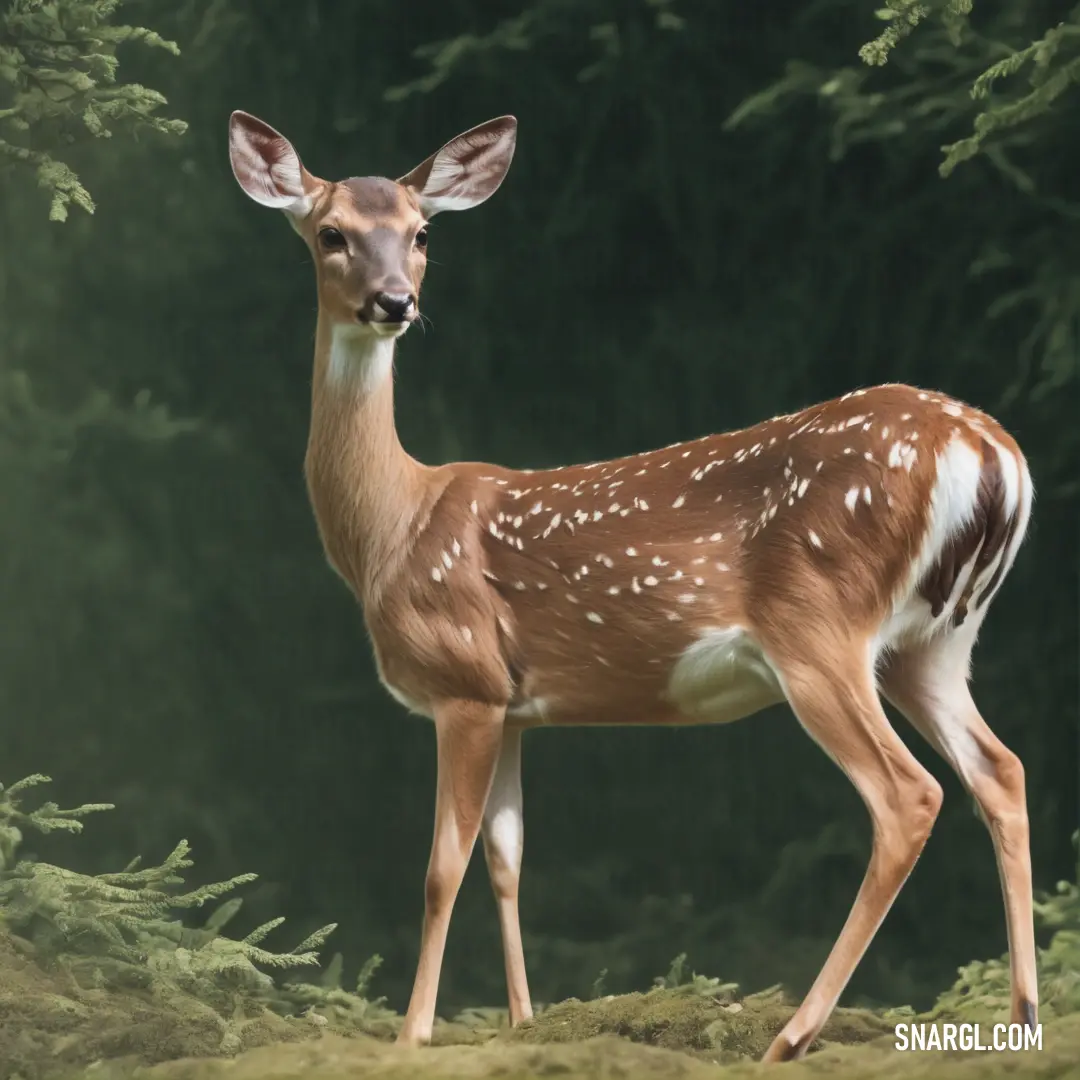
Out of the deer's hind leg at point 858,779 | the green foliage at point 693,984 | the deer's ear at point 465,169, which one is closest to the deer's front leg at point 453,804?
the deer's hind leg at point 858,779

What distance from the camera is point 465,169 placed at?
7371 millimetres

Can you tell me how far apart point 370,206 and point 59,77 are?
4.17ft

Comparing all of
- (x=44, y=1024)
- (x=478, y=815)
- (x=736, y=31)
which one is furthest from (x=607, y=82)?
(x=44, y=1024)

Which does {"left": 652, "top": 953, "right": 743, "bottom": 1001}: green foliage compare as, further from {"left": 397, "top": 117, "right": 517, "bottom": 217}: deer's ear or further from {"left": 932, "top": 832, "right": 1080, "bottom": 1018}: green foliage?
{"left": 397, "top": 117, "right": 517, "bottom": 217}: deer's ear

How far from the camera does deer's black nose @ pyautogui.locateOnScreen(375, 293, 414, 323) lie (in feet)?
22.2

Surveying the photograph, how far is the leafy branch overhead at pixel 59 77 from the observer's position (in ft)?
24.7

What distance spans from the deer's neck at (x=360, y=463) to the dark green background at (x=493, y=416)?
150 centimetres

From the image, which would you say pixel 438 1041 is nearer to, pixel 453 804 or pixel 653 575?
pixel 453 804

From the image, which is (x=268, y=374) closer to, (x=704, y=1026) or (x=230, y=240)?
(x=230, y=240)

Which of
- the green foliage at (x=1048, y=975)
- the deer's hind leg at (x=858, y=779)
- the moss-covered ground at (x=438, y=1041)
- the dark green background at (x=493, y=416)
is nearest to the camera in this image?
the moss-covered ground at (x=438, y=1041)

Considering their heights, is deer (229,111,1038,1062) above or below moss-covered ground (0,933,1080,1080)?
above

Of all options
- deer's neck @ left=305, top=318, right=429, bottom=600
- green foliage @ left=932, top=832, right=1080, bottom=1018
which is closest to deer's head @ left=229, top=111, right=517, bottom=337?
deer's neck @ left=305, top=318, right=429, bottom=600

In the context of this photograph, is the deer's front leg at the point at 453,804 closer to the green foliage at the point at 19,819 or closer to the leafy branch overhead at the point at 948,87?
the green foliage at the point at 19,819

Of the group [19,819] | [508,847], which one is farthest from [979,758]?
[19,819]
